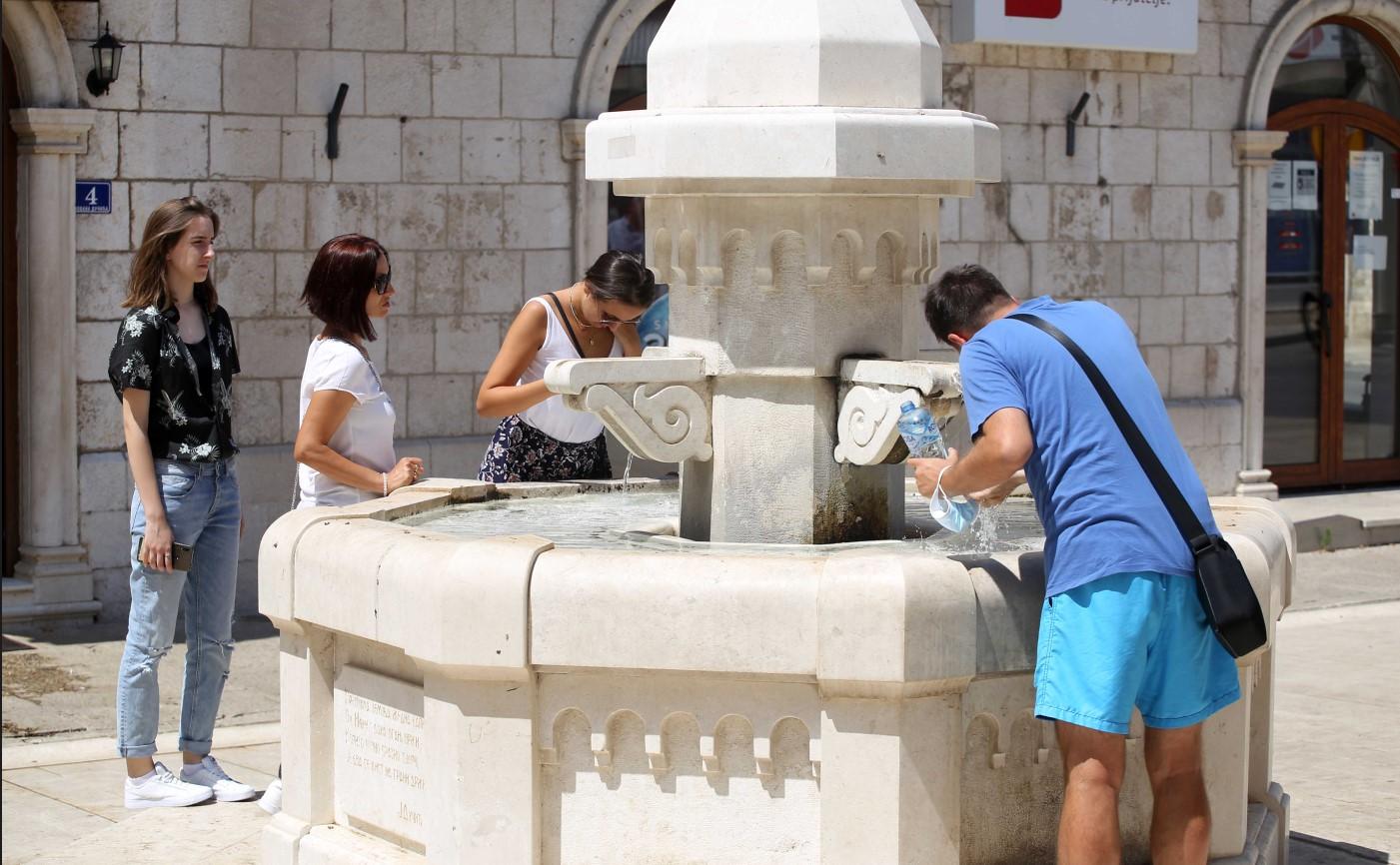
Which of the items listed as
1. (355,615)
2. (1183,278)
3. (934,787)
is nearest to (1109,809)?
(934,787)

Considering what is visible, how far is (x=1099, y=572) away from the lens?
391cm

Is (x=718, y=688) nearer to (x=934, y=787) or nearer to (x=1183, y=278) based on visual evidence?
(x=934, y=787)

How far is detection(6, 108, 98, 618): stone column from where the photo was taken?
354 inches

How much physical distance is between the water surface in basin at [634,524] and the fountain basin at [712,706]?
1.61 ft

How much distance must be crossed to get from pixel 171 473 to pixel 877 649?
2557 millimetres

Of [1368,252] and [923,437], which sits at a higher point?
[1368,252]

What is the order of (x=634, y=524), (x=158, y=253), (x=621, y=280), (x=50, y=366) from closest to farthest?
(x=634, y=524) → (x=158, y=253) → (x=621, y=280) → (x=50, y=366)

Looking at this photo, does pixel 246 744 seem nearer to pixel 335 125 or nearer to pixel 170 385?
pixel 170 385

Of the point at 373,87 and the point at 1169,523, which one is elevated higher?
the point at 373,87

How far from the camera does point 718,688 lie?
405cm

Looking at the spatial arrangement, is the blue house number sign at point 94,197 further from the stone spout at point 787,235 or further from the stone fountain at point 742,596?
the stone spout at point 787,235

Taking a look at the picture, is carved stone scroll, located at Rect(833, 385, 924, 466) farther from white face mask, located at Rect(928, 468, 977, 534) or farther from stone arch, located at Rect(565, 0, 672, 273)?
stone arch, located at Rect(565, 0, 672, 273)

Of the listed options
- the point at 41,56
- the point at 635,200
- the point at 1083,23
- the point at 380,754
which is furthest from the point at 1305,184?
the point at 380,754

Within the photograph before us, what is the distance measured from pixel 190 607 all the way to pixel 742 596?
2.46 meters
